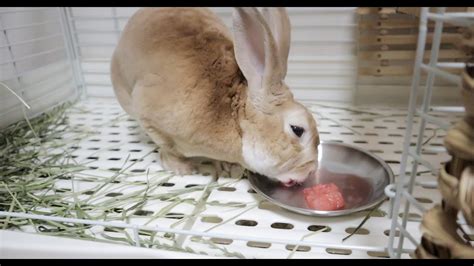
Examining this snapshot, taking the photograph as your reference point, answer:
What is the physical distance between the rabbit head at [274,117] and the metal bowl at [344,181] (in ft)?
0.14

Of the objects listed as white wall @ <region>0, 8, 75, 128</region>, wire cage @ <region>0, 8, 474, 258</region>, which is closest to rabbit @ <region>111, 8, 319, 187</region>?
wire cage @ <region>0, 8, 474, 258</region>

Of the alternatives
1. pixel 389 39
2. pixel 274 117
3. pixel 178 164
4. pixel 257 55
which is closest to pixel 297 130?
pixel 274 117

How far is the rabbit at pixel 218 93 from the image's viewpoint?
0.90 m

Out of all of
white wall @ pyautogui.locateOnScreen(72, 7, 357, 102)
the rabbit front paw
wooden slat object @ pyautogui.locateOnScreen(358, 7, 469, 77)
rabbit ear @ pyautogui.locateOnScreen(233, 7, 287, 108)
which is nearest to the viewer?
rabbit ear @ pyautogui.locateOnScreen(233, 7, 287, 108)

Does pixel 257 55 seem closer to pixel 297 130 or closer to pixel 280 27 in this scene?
pixel 280 27

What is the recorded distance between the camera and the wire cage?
70 centimetres

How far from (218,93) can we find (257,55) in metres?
0.16

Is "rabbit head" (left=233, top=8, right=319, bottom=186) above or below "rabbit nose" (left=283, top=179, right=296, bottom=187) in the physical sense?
above

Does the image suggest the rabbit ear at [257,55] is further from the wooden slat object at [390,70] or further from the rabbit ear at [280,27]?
the wooden slat object at [390,70]

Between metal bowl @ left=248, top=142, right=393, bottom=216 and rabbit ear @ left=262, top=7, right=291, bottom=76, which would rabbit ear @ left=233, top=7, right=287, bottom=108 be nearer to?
rabbit ear @ left=262, top=7, right=291, bottom=76

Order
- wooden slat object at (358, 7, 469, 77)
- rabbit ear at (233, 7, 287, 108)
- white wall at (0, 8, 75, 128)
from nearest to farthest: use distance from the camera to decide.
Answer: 1. rabbit ear at (233, 7, 287, 108)
2. white wall at (0, 8, 75, 128)
3. wooden slat object at (358, 7, 469, 77)

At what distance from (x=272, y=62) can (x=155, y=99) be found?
35 centimetres

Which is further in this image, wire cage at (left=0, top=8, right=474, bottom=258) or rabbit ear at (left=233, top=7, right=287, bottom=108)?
rabbit ear at (left=233, top=7, right=287, bottom=108)

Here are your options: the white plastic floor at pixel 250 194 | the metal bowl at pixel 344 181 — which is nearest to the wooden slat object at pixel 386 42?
the white plastic floor at pixel 250 194
